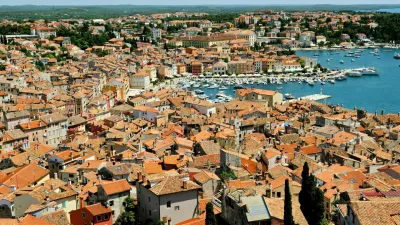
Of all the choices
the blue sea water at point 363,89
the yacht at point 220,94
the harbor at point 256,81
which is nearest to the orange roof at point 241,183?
the blue sea water at point 363,89

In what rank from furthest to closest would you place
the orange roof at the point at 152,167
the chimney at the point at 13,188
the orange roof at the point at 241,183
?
1. the orange roof at the point at 152,167
2. the chimney at the point at 13,188
3. the orange roof at the point at 241,183

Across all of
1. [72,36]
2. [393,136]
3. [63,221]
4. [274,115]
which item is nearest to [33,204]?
[63,221]

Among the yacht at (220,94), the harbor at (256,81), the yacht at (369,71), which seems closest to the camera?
the yacht at (220,94)

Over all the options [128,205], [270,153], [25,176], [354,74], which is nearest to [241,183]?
[128,205]

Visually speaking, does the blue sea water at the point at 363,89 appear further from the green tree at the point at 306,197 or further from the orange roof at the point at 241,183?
the green tree at the point at 306,197

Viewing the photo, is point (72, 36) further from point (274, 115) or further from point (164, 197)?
point (164, 197)

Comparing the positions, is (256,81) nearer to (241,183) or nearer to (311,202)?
(241,183)

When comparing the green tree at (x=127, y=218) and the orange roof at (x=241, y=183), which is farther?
the orange roof at (x=241, y=183)

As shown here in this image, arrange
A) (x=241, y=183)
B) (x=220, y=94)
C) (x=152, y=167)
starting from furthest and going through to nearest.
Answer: (x=220, y=94) → (x=152, y=167) → (x=241, y=183)
